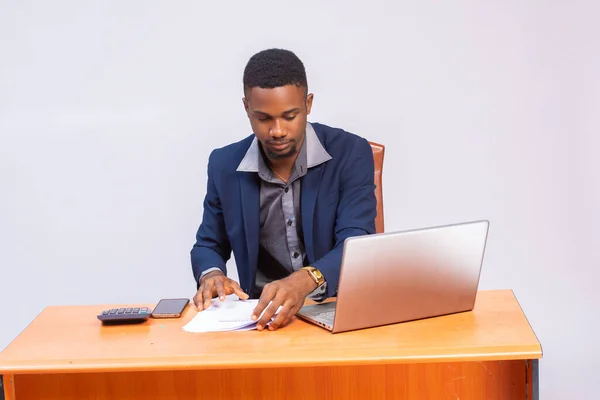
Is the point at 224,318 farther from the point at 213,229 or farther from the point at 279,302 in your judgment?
the point at 213,229

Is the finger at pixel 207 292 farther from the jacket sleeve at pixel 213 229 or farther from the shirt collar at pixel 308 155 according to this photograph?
the shirt collar at pixel 308 155

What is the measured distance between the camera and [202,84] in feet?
11.2

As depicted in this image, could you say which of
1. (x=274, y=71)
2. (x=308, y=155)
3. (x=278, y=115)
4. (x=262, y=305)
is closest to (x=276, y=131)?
(x=278, y=115)

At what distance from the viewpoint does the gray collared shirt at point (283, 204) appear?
2.43 m

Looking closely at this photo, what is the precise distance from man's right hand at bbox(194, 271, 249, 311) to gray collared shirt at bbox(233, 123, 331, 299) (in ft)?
1.30

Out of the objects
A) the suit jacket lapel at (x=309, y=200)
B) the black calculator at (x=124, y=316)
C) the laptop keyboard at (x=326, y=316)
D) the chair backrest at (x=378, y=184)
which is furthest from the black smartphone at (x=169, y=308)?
the chair backrest at (x=378, y=184)

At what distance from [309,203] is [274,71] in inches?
16.9

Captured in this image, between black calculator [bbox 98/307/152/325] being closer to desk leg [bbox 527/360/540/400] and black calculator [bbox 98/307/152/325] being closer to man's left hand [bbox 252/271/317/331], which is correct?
man's left hand [bbox 252/271/317/331]

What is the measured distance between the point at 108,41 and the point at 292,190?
54.3 inches

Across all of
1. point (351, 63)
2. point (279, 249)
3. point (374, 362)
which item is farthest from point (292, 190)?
point (351, 63)

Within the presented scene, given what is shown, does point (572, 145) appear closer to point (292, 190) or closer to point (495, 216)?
point (495, 216)

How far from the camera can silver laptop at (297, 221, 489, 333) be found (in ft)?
5.68

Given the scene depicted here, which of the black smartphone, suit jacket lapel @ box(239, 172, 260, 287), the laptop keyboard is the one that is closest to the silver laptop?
the laptop keyboard

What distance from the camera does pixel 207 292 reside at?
2.06 metres
